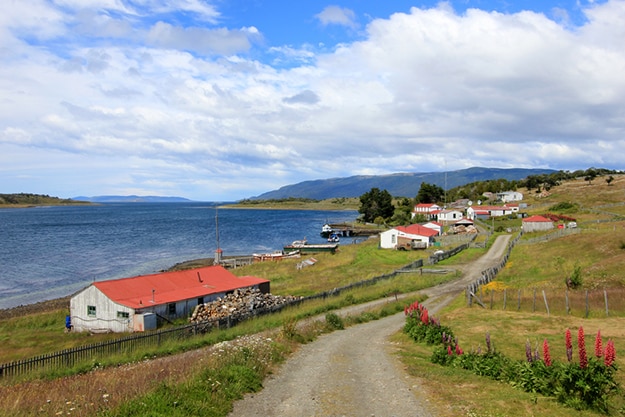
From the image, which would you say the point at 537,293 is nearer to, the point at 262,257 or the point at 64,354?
the point at 64,354

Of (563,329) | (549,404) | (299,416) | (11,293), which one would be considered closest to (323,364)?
(299,416)

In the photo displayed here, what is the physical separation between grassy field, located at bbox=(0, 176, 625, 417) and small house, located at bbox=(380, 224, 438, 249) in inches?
277

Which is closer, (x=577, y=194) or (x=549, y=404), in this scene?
(x=549, y=404)

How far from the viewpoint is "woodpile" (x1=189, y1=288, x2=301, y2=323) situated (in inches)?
1289

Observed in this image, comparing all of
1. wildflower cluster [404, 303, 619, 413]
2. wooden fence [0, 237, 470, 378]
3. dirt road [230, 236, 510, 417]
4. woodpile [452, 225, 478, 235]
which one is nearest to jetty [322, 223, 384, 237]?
woodpile [452, 225, 478, 235]

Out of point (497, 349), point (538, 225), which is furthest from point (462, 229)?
point (497, 349)

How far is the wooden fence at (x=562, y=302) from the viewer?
25594 millimetres

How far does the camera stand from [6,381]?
1762cm

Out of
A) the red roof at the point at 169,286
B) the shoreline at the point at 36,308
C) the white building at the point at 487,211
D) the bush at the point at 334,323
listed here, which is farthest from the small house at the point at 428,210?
the bush at the point at 334,323

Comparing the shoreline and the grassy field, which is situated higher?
the grassy field

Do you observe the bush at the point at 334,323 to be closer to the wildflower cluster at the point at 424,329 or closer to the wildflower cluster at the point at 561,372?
the wildflower cluster at the point at 424,329

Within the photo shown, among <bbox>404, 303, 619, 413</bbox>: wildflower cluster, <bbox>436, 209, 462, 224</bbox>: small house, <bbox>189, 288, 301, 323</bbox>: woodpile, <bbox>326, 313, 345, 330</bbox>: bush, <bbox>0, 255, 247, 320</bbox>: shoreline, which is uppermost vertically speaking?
<bbox>436, 209, 462, 224</bbox>: small house

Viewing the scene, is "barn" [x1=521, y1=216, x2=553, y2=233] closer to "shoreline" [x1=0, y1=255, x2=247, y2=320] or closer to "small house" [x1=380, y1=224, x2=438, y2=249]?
"small house" [x1=380, y1=224, x2=438, y2=249]

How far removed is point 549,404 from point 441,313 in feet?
58.8
